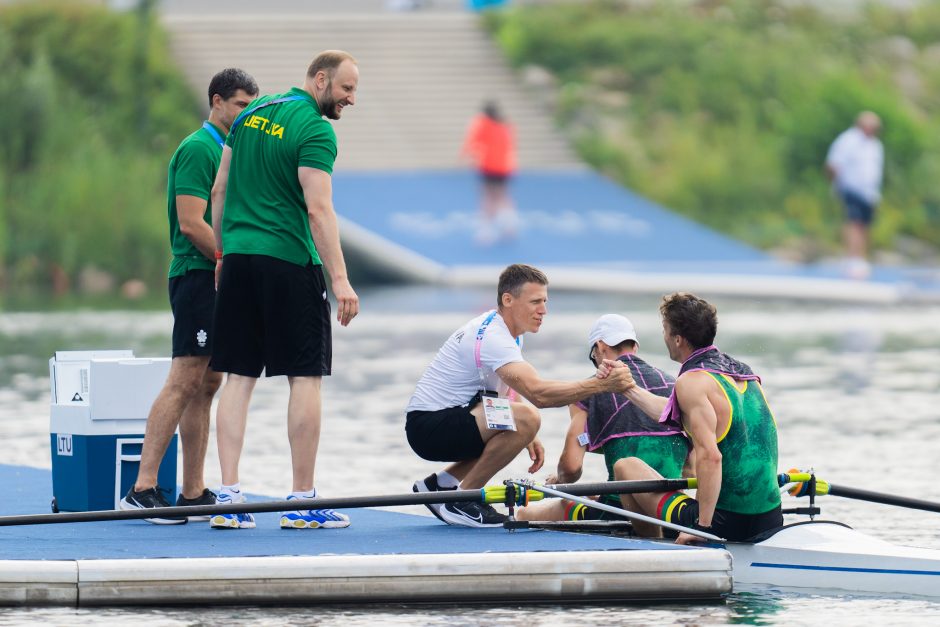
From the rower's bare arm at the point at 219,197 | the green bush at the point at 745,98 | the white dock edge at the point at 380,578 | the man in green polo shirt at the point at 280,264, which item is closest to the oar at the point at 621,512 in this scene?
the white dock edge at the point at 380,578

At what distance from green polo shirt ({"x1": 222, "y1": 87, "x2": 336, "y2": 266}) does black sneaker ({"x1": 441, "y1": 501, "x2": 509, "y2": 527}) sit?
1172 mm

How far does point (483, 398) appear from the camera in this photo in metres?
7.79

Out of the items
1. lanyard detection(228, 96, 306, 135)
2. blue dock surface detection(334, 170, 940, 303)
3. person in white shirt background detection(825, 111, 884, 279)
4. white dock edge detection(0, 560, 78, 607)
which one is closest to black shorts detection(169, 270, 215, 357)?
lanyard detection(228, 96, 306, 135)

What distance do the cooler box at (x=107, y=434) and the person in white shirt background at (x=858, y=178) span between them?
57.3 ft

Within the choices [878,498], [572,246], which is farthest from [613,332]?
[572,246]

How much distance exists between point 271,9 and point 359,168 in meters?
6.31

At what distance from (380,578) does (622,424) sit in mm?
1544

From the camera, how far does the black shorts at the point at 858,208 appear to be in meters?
24.5

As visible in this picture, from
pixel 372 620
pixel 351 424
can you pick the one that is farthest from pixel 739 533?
pixel 351 424

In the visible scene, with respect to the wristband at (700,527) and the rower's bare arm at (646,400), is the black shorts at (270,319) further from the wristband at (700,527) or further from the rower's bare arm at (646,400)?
the wristband at (700,527)

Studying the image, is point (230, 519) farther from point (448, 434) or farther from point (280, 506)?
point (448, 434)

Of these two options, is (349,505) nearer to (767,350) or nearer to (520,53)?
(767,350)

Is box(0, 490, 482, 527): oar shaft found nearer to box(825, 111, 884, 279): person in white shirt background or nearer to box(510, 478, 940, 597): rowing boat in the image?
box(510, 478, 940, 597): rowing boat

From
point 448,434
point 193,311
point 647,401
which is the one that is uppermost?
point 193,311
